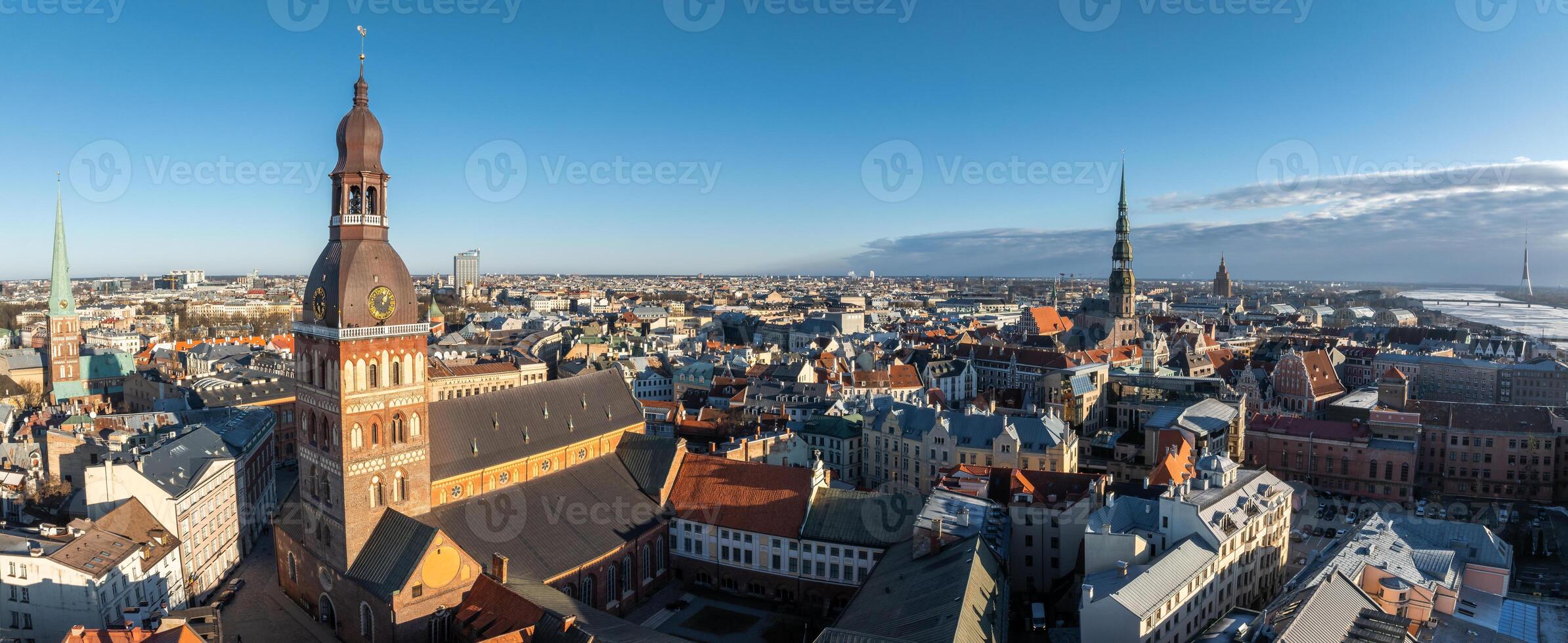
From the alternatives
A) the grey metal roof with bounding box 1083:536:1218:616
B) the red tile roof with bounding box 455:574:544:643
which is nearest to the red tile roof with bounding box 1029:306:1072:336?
the grey metal roof with bounding box 1083:536:1218:616

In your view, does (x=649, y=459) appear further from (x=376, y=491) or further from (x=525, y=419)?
(x=376, y=491)

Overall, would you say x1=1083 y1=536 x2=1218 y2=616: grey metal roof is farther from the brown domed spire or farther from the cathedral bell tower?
the brown domed spire

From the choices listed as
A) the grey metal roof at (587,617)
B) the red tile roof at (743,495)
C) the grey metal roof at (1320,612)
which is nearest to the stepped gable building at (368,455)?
the grey metal roof at (587,617)

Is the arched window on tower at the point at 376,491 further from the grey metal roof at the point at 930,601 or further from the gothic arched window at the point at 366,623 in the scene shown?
the grey metal roof at the point at 930,601

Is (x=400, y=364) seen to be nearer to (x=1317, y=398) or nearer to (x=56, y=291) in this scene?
(x=56, y=291)

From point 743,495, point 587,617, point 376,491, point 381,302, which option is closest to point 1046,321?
point 743,495

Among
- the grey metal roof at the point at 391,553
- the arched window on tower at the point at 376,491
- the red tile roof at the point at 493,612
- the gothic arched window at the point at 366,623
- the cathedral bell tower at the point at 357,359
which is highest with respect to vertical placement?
the cathedral bell tower at the point at 357,359
